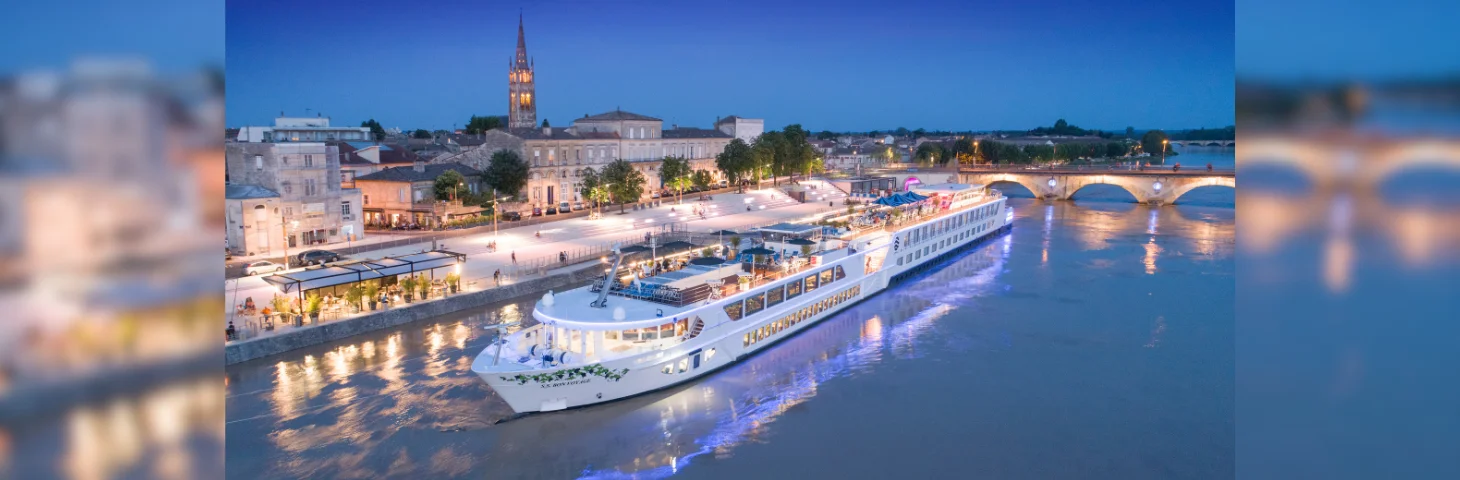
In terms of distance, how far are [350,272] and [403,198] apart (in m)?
12.5

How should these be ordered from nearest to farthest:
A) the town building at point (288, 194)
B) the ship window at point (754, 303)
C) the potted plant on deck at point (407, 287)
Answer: the ship window at point (754, 303) < the potted plant on deck at point (407, 287) < the town building at point (288, 194)

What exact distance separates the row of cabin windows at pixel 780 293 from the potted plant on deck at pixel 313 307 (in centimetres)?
740

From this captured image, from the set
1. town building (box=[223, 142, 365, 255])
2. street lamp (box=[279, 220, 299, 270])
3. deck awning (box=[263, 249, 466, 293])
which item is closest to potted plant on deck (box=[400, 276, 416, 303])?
deck awning (box=[263, 249, 466, 293])

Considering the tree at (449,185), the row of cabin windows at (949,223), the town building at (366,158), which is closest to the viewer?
the row of cabin windows at (949,223)

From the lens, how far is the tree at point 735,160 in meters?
42.1

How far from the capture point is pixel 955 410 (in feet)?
37.2

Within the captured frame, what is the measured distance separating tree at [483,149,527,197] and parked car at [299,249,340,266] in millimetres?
10504

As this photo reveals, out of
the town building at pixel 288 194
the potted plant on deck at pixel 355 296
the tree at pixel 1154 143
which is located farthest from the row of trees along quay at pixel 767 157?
the tree at pixel 1154 143

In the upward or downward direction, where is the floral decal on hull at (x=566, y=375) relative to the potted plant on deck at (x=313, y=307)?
downward

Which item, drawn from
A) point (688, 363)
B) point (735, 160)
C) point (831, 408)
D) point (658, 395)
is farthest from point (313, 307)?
point (735, 160)

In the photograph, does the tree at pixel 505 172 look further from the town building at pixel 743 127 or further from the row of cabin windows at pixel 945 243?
the town building at pixel 743 127

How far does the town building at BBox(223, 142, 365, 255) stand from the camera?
20.2m

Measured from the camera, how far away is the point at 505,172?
30.0m

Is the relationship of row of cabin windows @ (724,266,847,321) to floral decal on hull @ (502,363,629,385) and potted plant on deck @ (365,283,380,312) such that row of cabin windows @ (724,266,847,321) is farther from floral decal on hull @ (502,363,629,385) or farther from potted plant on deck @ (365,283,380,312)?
potted plant on deck @ (365,283,380,312)
